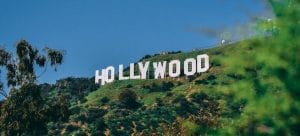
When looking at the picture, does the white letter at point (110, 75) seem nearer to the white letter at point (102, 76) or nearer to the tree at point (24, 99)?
the white letter at point (102, 76)

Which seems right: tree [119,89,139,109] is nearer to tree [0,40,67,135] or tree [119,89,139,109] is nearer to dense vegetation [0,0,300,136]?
dense vegetation [0,0,300,136]

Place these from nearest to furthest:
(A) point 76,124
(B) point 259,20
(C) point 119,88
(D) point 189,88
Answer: (B) point 259,20
(A) point 76,124
(D) point 189,88
(C) point 119,88

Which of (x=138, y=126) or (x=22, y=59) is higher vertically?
(x=22, y=59)

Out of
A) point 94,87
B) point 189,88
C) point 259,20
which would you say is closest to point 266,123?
point 259,20

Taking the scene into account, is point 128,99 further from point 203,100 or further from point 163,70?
point 163,70

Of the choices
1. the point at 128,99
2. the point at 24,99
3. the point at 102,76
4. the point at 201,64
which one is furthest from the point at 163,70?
the point at 24,99

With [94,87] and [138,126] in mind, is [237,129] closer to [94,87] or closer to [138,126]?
[138,126]

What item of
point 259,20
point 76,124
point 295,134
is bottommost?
point 76,124

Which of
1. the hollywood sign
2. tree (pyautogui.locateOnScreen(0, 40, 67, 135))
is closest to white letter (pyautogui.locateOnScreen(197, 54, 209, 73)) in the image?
the hollywood sign
